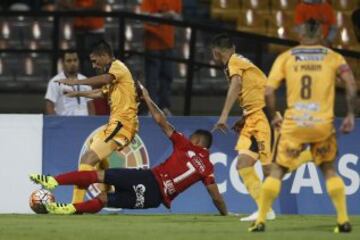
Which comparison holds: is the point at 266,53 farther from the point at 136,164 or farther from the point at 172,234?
the point at 172,234

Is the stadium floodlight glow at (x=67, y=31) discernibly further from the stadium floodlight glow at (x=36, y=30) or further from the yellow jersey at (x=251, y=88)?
the yellow jersey at (x=251, y=88)

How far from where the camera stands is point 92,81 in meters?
14.9

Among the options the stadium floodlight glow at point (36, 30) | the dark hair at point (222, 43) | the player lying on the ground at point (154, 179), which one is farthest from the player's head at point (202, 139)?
the stadium floodlight glow at point (36, 30)

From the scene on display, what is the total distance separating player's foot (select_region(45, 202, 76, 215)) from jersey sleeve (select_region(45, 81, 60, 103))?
2887 millimetres

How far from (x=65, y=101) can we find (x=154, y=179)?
3141 millimetres

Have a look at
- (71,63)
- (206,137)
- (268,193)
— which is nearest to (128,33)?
(71,63)

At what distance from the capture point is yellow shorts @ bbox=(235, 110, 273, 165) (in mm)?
14680

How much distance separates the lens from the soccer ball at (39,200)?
15.0 m

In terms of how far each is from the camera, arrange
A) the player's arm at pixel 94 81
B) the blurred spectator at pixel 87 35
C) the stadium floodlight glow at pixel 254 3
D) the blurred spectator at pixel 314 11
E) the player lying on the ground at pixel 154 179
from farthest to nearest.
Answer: the stadium floodlight glow at pixel 254 3, the blurred spectator at pixel 314 11, the blurred spectator at pixel 87 35, the player's arm at pixel 94 81, the player lying on the ground at pixel 154 179

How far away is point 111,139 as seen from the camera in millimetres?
15359

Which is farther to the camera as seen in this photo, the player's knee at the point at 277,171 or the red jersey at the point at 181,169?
→ the red jersey at the point at 181,169

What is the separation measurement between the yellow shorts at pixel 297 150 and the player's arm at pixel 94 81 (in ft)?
10.8

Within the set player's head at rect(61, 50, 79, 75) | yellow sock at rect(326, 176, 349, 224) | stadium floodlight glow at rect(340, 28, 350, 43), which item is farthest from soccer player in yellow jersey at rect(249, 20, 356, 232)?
stadium floodlight glow at rect(340, 28, 350, 43)

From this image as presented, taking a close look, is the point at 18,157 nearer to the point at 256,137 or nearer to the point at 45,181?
the point at 45,181
